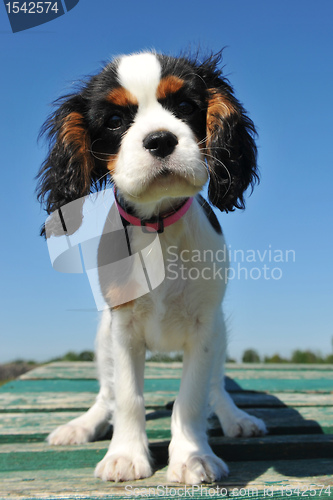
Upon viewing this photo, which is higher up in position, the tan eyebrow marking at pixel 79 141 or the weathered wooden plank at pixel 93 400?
the tan eyebrow marking at pixel 79 141

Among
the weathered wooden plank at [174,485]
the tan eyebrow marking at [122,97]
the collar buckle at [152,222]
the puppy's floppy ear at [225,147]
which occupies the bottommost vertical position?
the weathered wooden plank at [174,485]

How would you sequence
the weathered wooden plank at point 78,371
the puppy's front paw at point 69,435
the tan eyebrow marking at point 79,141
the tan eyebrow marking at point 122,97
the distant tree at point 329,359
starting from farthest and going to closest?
the distant tree at point 329,359 → the weathered wooden plank at point 78,371 → the puppy's front paw at point 69,435 → the tan eyebrow marking at point 79,141 → the tan eyebrow marking at point 122,97

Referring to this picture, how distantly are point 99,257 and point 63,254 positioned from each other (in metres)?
0.17

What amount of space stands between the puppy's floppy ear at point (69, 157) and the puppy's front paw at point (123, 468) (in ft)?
3.46

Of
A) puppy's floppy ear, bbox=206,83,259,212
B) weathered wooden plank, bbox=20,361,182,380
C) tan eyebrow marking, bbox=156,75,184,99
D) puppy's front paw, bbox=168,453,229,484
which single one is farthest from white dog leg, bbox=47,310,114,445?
weathered wooden plank, bbox=20,361,182,380

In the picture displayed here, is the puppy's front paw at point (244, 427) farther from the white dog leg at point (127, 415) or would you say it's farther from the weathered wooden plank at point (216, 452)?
the white dog leg at point (127, 415)

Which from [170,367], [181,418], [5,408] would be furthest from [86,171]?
[170,367]

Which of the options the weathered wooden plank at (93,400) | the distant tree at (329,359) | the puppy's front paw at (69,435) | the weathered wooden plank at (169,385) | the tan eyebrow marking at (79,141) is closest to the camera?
the tan eyebrow marking at (79,141)

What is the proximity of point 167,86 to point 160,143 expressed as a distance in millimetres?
345

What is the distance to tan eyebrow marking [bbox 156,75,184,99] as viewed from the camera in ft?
6.30

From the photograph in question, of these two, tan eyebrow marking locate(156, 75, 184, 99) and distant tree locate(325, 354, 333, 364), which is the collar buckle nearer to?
tan eyebrow marking locate(156, 75, 184, 99)

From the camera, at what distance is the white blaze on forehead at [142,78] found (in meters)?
1.92

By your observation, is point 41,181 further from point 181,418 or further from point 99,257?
point 181,418

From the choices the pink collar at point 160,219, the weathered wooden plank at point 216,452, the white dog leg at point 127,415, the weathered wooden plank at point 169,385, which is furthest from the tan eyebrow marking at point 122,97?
the weathered wooden plank at point 169,385
